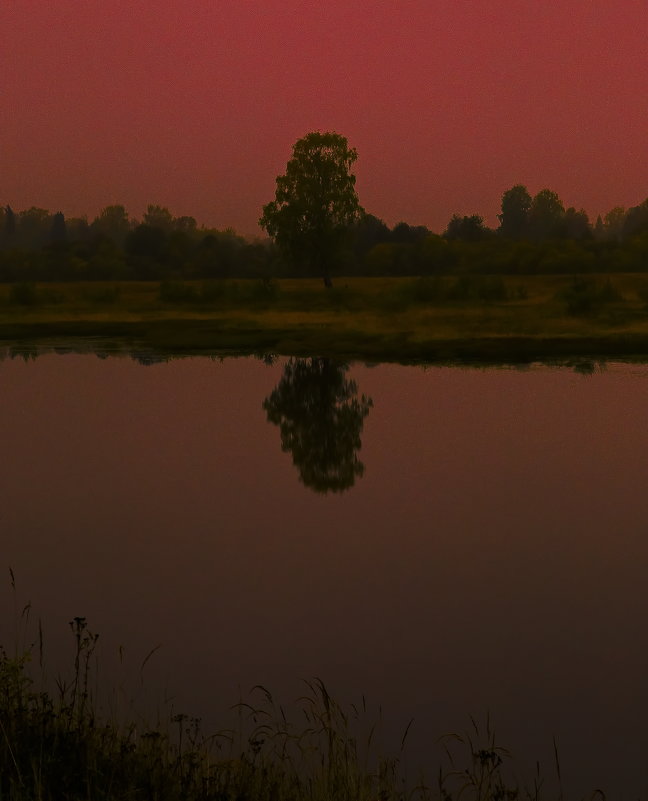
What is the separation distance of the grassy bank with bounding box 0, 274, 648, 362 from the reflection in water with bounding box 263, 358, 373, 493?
991 cm

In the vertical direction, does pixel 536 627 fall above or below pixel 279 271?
below

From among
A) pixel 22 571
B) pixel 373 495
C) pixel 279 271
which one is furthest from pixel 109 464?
pixel 279 271

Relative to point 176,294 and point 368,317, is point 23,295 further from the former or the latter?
point 368,317

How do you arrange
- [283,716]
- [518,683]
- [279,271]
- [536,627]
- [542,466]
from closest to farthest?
1. [283,716]
2. [518,683]
3. [536,627]
4. [542,466]
5. [279,271]

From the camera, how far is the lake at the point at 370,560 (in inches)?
428

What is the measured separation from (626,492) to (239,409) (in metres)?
15.4

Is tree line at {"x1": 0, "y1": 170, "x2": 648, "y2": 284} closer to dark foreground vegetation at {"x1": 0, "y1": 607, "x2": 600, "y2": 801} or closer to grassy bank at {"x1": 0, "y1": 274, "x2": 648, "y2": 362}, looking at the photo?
grassy bank at {"x1": 0, "y1": 274, "x2": 648, "y2": 362}

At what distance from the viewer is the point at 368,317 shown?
69.8m

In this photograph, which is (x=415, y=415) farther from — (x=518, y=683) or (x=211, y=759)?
(x=211, y=759)

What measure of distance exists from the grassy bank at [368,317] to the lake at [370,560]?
2179 cm

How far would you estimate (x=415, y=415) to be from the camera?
30.6 meters

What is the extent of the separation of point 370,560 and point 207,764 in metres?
7.48

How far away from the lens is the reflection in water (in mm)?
22641

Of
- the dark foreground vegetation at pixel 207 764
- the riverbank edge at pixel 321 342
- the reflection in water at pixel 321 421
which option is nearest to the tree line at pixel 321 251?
the riverbank edge at pixel 321 342
